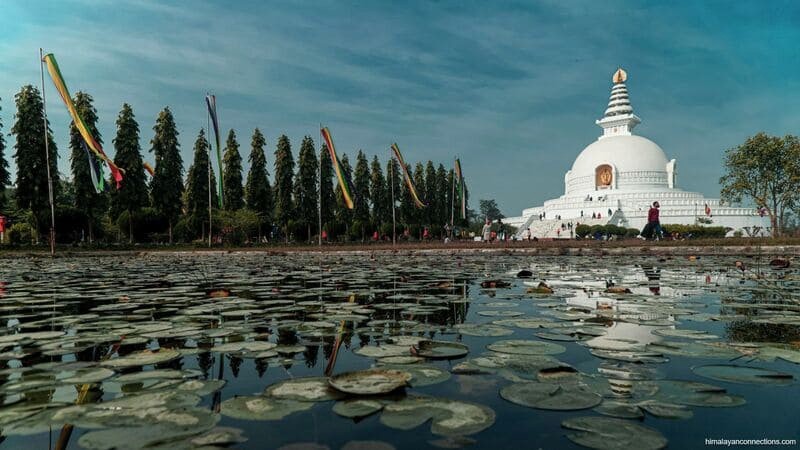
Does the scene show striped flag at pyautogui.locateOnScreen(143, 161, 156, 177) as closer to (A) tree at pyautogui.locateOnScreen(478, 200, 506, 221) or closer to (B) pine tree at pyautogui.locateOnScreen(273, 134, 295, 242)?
(B) pine tree at pyautogui.locateOnScreen(273, 134, 295, 242)

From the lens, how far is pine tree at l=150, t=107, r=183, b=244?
36625mm

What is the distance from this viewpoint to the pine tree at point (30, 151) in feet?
99.8

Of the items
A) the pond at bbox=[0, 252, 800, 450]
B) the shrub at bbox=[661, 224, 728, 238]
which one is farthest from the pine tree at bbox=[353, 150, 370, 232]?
the pond at bbox=[0, 252, 800, 450]

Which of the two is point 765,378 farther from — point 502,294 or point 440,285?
point 440,285

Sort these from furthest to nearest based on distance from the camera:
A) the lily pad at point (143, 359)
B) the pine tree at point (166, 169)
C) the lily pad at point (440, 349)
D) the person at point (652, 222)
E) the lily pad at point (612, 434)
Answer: the pine tree at point (166, 169)
the person at point (652, 222)
the lily pad at point (440, 349)
the lily pad at point (143, 359)
the lily pad at point (612, 434)

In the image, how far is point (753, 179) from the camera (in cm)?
3475

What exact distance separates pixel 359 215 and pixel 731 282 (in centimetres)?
4391

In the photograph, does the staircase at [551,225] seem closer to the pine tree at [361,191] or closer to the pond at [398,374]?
the pine tree at [361,191]

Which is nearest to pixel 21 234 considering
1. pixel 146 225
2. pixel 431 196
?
pixel 146 225

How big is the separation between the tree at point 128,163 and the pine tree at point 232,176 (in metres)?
7.13

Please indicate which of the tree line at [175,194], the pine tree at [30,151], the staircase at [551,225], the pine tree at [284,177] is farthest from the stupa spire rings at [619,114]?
the pine tree at [30,151]

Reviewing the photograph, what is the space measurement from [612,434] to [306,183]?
144ft

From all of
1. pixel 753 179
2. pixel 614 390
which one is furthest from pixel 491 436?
pixel 753 179

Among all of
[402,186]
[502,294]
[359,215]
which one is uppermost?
[402,186]
